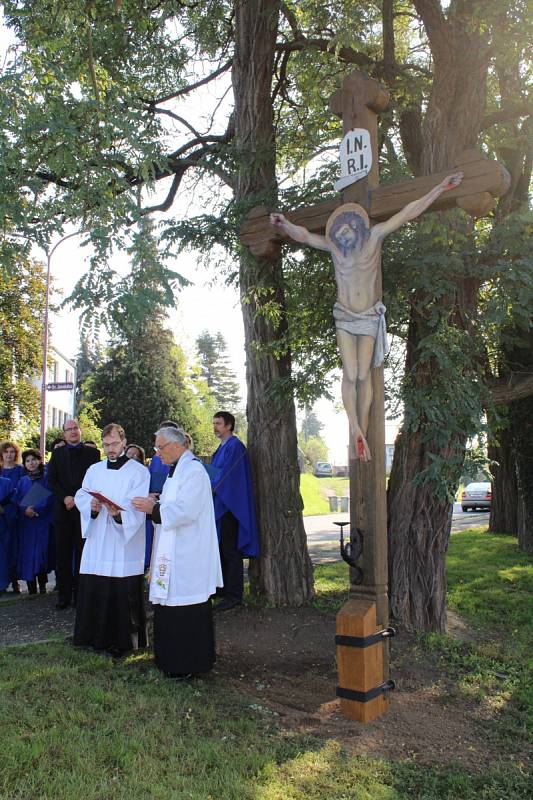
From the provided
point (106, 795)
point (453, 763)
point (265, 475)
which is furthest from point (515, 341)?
point (106, 795)

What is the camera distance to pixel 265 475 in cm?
762

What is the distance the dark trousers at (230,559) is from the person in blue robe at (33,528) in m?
2.47

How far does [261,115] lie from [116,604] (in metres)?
5.16

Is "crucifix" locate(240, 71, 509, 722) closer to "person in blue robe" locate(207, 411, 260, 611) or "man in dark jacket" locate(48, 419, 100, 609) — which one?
"person in blue robe" locate(207, 411, 260, 611)

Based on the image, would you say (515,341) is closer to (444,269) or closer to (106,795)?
(444,269)

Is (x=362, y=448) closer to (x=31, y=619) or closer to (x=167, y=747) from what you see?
(x=167, y=747)

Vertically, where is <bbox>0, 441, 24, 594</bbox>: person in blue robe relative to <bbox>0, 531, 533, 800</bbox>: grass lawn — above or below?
above

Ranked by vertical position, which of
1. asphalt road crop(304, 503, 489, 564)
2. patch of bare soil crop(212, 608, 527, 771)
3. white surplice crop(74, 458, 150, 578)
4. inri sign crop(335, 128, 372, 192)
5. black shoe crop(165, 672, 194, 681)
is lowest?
patch of bare soil crop(212, 608, 527, 771)

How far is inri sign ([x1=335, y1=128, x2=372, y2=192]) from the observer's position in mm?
5449

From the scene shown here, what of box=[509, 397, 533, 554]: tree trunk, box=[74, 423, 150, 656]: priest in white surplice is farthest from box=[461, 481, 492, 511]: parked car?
box=[74, 423, 150, 656]: priest in white surplice

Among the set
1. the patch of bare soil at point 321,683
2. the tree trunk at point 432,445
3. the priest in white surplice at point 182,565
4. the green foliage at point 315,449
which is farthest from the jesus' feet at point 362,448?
the green foliage at point 315,449

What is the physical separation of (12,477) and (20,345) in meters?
14.2

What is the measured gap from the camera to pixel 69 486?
26.8ft

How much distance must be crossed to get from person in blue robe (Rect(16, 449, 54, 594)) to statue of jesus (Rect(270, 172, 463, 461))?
5.00 meters
